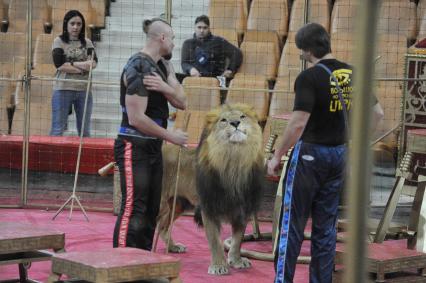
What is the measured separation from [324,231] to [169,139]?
3.32ft

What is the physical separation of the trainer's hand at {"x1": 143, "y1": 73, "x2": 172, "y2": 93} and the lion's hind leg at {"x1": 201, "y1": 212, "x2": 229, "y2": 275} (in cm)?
121

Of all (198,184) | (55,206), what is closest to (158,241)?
(198,184)

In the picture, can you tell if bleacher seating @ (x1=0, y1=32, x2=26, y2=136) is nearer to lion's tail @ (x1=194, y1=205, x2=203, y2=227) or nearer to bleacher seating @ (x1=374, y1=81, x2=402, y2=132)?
lion's tail @ (x1=194, y1=205, x2=203, y2=227)

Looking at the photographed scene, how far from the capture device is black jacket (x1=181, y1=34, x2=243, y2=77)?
8.83 meters

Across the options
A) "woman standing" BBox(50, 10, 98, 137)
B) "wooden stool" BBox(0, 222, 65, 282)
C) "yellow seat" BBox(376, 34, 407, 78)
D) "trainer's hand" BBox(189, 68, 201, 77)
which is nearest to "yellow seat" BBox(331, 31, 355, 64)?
"yellow seat" BBox(376, 34, 407, 78)

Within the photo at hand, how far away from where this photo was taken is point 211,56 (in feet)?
29.0

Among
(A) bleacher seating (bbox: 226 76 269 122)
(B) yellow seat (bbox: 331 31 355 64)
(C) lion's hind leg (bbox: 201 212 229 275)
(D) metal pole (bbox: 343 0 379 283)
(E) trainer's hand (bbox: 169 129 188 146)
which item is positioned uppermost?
(B) yellow seat (bbox: 331 31 355 64)

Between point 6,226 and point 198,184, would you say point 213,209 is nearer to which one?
point 198,184

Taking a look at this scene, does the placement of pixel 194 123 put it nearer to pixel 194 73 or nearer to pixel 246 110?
pixel 194 73

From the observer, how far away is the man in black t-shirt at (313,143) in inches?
171

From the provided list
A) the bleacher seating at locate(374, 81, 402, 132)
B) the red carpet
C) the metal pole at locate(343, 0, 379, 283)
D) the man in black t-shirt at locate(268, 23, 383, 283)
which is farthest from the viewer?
the bleacher seating at locate(374, 81, 402, 132)

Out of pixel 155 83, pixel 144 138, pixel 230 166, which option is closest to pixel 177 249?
pixel 230 166

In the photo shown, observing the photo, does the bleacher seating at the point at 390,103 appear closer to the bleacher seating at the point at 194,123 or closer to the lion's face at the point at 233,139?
the bleacher seating at the point at 194,123

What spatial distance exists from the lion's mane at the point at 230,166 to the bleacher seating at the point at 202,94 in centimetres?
270
